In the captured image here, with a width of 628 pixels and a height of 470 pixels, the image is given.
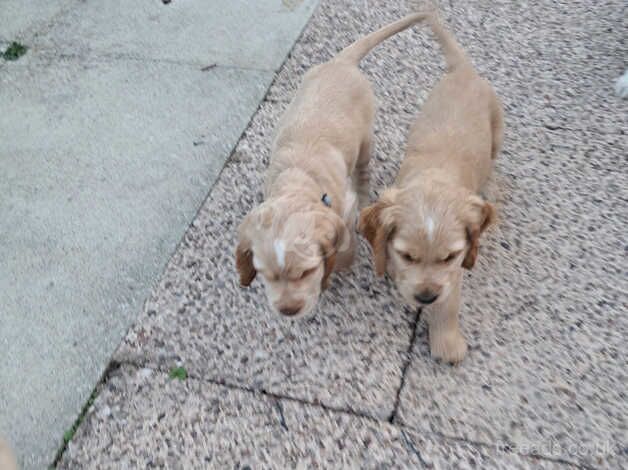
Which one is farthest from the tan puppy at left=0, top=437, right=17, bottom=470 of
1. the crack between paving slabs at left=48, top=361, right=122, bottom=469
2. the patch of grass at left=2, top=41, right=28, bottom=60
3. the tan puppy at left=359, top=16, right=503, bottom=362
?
the patch of grass at left=2, top=41, right=28, bottom=60

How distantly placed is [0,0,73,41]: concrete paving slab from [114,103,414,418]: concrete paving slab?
3.51m

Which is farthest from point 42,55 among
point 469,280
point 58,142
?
point 469,280

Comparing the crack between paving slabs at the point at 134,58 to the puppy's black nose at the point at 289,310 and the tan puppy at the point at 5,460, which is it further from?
the tan puppy at the point at 5,460

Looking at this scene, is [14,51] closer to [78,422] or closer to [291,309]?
[78,422]

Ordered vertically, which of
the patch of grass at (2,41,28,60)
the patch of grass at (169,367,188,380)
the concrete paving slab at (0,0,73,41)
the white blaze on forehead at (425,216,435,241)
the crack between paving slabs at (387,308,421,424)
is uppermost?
the white blaze on forehead at (425,216,435,241)

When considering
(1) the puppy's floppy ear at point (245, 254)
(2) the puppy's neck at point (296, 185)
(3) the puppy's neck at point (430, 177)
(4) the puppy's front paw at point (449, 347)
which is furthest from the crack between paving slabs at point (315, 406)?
(3) the puppy's neck at point (430, 177)

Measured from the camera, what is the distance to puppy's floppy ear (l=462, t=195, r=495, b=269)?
263cm

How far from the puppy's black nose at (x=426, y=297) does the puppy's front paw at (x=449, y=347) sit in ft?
1.12

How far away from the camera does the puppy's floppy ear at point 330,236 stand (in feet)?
8.70

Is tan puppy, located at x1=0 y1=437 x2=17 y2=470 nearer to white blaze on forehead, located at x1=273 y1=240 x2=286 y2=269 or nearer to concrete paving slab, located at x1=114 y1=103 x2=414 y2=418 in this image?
concrete paving slab, located at x1=114 y1=103 x2=414 y2=418

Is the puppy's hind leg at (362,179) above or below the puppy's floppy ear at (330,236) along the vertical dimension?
below

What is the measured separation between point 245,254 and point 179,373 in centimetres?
74

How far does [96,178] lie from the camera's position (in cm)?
419

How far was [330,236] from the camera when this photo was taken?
8.80 feet
